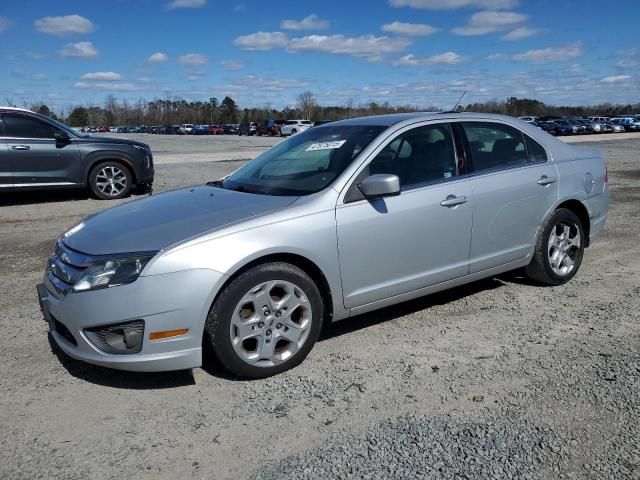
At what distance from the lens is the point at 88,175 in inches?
410

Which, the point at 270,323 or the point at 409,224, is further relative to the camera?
the point at 409,224

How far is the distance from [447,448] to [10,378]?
8.76ft

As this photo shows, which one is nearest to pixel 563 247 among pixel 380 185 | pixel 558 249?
pixel 558 249

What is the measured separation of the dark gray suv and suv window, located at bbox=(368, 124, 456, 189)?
7.68 meters

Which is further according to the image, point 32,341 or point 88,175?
point 88,175

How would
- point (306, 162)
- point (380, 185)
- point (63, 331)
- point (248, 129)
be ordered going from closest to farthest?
point (63, 331) < point (380, 185) < point (306, 162) < point (248, 129)

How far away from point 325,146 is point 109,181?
7299 mm

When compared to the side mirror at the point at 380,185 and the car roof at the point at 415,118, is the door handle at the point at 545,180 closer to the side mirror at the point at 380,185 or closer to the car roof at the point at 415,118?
the car roof at the point at 415,118

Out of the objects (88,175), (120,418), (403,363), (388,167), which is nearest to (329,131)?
(388,167)

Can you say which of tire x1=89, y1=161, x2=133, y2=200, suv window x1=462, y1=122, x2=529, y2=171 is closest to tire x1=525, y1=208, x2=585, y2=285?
suv window x1=462, y1=122, x2=529, y2=171

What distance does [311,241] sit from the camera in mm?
3590

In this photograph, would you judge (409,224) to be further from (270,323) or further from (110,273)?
(110,273)

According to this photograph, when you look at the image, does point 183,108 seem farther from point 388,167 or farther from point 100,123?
point 388,167

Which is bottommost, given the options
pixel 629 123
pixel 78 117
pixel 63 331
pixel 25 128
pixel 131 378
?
pixel 131 378
